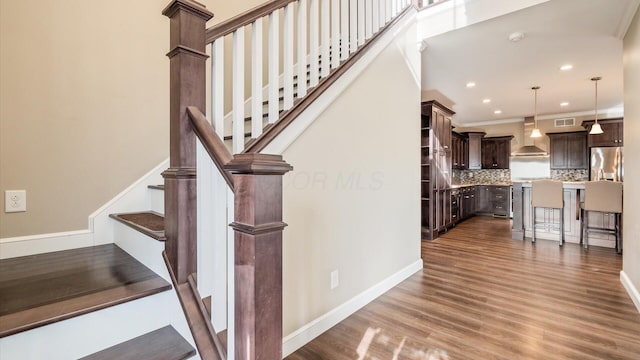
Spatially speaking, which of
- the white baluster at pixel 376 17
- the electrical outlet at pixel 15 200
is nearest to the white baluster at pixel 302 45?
the white baluster at pixel 376 17

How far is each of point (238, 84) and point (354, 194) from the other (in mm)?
1198

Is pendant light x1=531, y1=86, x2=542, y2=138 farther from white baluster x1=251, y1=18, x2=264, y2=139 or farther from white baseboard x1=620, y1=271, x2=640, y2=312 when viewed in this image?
white baluster x1=251, y1=18, x2=264, y2=139

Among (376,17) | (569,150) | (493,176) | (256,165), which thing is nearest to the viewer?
(256,165)

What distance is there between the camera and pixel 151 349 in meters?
1.13

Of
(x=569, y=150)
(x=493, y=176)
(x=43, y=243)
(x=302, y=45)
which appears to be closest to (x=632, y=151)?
(x=302, y=45)

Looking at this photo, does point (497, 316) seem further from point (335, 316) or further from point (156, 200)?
point (156, 200)

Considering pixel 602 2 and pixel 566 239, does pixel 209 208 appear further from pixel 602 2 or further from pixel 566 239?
pixel 566 239

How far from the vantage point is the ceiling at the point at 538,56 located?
2.88 metres

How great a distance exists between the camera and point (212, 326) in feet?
3.67

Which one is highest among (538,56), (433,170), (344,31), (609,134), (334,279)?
(538,56)

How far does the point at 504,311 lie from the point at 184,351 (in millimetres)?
2345

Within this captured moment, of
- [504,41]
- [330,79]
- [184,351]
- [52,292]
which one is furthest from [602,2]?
[52,292]

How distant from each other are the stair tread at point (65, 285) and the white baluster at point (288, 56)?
46.5 inches

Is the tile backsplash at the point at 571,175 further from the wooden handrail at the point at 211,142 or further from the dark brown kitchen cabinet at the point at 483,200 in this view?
the wooden handrail at the point at 211,142
